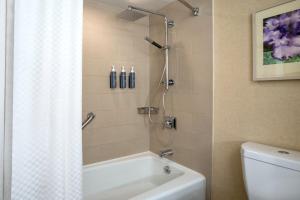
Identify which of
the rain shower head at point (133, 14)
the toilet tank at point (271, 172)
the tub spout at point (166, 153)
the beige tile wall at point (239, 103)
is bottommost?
the tub spout at point (166, 153)

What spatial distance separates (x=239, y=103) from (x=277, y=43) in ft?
1.50

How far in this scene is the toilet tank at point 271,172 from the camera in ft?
3.25

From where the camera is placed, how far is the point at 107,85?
6.35 feet

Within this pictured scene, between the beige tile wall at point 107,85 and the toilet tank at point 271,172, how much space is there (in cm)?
125

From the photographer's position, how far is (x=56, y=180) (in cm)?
76

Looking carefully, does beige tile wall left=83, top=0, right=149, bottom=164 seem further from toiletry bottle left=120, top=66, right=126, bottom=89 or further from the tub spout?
the tub spout

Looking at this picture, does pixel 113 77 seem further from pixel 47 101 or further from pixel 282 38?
pixel 282 38

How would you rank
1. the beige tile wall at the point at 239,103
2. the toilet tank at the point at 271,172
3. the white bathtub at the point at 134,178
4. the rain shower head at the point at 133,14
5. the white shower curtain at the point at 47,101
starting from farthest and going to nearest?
the rain shower head at the point at 133,14 → the white bathtub at the point at 134,178 → the beige tile wall at the point at 239,103 → the toilet tank at the point at 271,172 → the white shower curtain at the point at 47,101

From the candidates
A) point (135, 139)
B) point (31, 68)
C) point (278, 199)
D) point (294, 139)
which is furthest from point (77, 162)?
point (135, 139)

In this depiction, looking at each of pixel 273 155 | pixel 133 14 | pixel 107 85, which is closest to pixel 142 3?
pixel 133 14

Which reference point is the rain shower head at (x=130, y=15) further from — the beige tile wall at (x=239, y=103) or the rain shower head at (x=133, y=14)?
the beige tile wall at (x=239, y=103)

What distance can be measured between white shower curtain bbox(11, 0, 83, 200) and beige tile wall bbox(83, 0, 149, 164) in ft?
3.49

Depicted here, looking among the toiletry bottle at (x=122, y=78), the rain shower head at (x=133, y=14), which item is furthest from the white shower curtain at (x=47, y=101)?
the toiletry bottle at (x=122, y=78)

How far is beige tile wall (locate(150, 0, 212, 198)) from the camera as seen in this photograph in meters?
1.57
